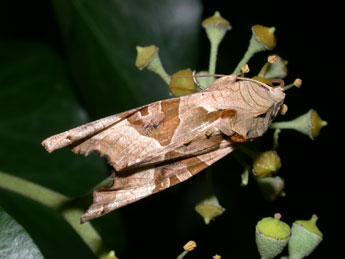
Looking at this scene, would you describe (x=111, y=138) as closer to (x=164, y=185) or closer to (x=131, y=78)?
(x=164, y=185)

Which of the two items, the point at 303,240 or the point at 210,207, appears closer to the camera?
the point at 303,240

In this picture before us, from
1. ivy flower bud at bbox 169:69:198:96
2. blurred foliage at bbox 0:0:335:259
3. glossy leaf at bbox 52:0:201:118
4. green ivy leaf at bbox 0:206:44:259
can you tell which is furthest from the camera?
glossy leaf at bbox 52:0:201:118

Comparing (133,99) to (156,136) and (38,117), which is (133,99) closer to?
(38,117)

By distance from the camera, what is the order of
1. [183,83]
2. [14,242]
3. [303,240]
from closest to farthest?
[14,242] → [303,240] → [183,83]

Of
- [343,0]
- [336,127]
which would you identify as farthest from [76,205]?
[343,0]

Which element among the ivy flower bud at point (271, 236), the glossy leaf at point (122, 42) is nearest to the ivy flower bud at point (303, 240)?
the ivy flower bud at point (271, 236)

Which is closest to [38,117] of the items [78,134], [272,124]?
[78,134]

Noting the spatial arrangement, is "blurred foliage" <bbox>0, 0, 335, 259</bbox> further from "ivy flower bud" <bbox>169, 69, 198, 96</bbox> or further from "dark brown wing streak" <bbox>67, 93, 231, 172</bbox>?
"dark brown wing streak" <bbox>67, 93, 231, 172</bbox>

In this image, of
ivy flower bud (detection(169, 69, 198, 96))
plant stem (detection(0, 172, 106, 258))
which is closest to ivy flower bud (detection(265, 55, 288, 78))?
ivy flower bud (detection(169, 69, 198, 96))
